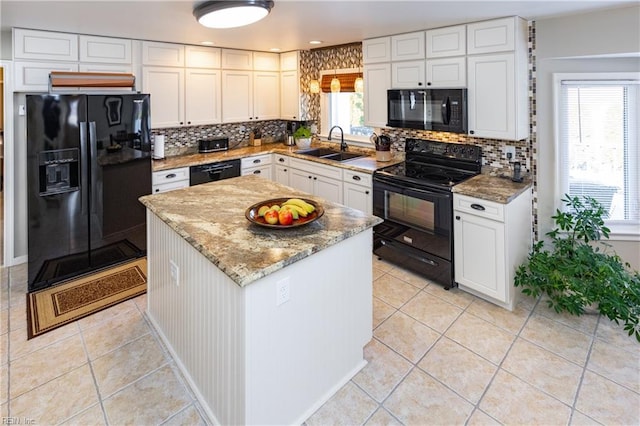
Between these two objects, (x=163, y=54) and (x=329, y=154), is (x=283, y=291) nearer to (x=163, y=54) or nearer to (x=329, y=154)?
(x=329, y=154)

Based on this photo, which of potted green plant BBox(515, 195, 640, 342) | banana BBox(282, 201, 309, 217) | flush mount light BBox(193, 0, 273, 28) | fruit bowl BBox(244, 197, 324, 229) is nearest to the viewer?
fruit bowl BBox(244, 197, 324, 229)

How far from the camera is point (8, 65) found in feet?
10.9

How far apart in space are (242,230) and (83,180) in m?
2.28

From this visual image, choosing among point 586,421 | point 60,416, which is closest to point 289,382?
point 60,416

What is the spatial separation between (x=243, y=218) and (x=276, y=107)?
3.49 meters

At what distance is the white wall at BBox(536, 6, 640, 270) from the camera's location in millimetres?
2723

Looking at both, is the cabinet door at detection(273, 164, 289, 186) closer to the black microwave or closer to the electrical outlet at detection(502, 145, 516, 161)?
the black microwave

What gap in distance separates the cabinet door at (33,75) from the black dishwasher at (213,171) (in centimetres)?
151

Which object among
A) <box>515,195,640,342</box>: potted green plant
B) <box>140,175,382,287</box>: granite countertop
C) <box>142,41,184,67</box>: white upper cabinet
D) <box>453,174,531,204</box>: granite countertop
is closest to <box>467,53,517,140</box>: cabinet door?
<box>453,174,531,204</box>: granite countertop

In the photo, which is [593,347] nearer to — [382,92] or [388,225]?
[388,225]

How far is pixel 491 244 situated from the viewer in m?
2.93

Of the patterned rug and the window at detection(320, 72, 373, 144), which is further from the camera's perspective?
the window at detection(320, 72, 373, 144)

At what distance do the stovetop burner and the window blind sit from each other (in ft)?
2.47

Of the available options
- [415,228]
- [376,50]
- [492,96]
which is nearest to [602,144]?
[492,96]
